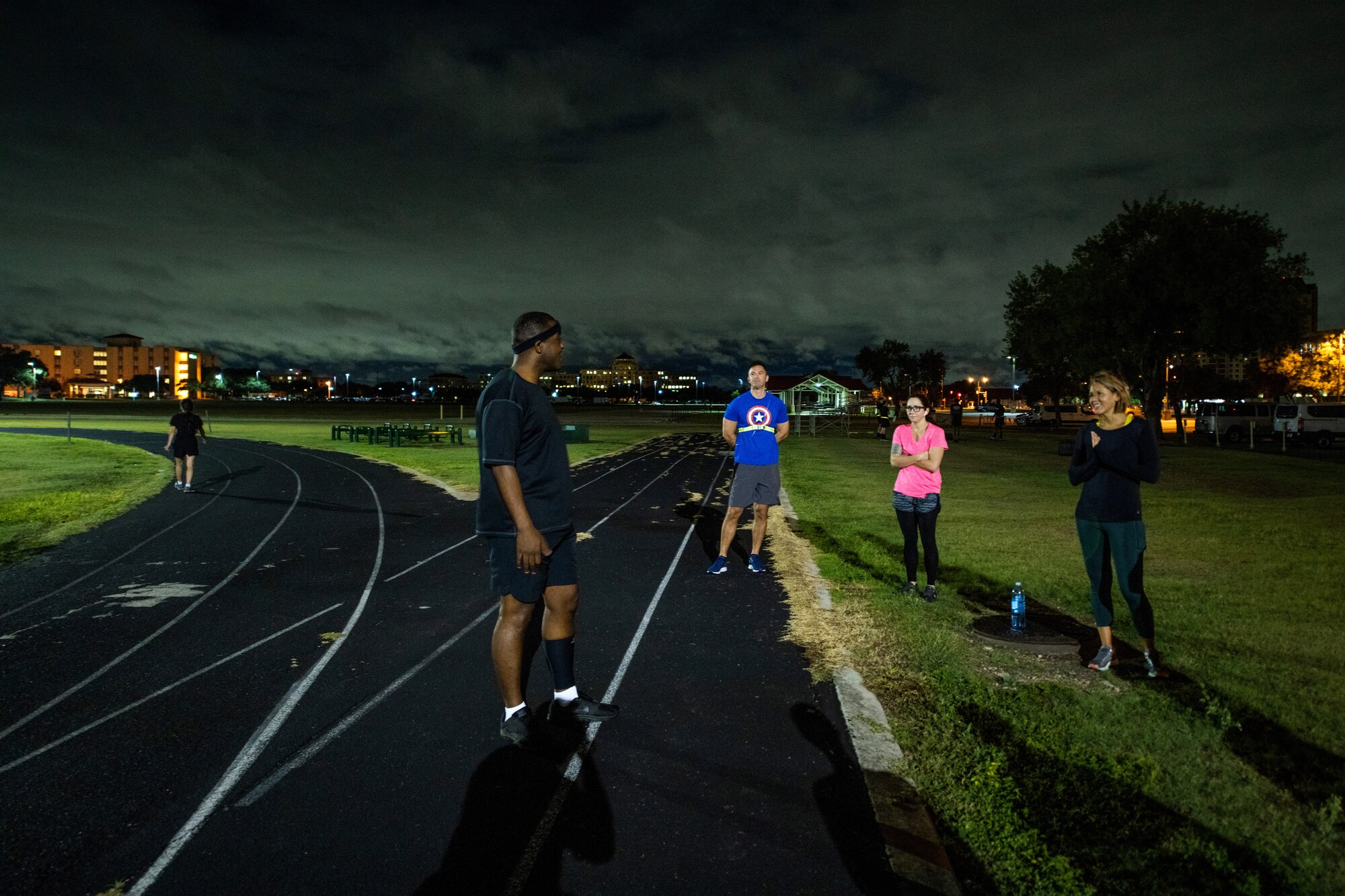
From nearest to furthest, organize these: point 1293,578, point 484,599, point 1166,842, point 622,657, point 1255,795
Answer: point 1166,842 → point 1255,795 → point 622,657 → point 484,599 → point 1293,578

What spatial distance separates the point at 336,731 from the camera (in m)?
4.05

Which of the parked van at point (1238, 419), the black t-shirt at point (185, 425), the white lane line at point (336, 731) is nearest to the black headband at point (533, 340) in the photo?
the white lane line at point (336, 731)

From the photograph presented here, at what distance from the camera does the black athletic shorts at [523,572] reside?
375 centimetres

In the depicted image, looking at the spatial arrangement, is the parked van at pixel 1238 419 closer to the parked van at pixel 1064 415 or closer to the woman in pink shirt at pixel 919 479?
the parked van at pixel 1064 415

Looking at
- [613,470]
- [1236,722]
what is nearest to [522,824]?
[1236,722]

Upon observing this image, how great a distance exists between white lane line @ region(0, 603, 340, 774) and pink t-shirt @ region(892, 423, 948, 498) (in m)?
5.09

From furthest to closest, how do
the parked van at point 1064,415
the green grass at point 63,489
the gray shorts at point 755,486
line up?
the parked van at point 1064,415, the green grass at point 63,489, the gray shorts at point 755,486

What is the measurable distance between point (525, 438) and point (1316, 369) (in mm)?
61902

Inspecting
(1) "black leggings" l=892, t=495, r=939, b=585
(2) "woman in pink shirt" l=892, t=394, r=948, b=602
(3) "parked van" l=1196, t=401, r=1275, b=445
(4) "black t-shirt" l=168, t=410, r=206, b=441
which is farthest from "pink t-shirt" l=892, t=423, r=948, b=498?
(3) "parked van" l=1196, t=401, r=1275, b=445

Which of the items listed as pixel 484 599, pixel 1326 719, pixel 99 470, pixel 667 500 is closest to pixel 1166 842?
pixel 1326 719

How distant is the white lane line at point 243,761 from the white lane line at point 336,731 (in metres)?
0.13

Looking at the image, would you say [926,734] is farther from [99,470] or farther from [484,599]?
[99,470]

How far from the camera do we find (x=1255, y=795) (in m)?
3.25

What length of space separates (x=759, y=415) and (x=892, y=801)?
4.69 m
